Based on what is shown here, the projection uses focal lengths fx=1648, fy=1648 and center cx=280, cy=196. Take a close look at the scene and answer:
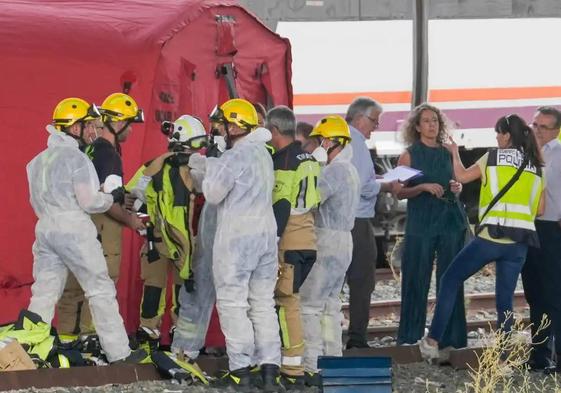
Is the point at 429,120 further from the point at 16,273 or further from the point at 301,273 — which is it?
the point at 16,273

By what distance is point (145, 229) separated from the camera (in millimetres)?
10680

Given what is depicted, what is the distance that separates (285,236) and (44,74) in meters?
2.01

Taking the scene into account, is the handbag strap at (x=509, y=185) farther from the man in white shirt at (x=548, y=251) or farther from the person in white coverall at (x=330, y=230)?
the person in white coverall at (x=330, y=230)

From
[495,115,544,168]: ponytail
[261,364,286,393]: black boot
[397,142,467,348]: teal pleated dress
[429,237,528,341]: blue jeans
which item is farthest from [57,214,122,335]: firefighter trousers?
[495,115,544,168]: ponytail

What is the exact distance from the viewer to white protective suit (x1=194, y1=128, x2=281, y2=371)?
9852 millimetres

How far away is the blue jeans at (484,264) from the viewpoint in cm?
1073

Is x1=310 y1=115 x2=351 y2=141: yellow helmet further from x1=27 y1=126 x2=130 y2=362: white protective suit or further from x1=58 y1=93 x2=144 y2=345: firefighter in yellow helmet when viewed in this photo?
x1=27 y1=126 x2=130 y2=362: white protective suit

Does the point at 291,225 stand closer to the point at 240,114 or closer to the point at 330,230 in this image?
the point at 330,230

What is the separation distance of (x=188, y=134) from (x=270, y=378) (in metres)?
1.64

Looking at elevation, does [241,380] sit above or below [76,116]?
below

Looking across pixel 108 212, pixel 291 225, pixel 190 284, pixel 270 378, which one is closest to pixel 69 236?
pixel 108 212

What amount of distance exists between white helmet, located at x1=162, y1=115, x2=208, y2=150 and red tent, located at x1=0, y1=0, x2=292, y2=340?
0.78 m

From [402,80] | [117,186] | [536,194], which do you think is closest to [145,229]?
[117,186]

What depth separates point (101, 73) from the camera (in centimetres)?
1107
